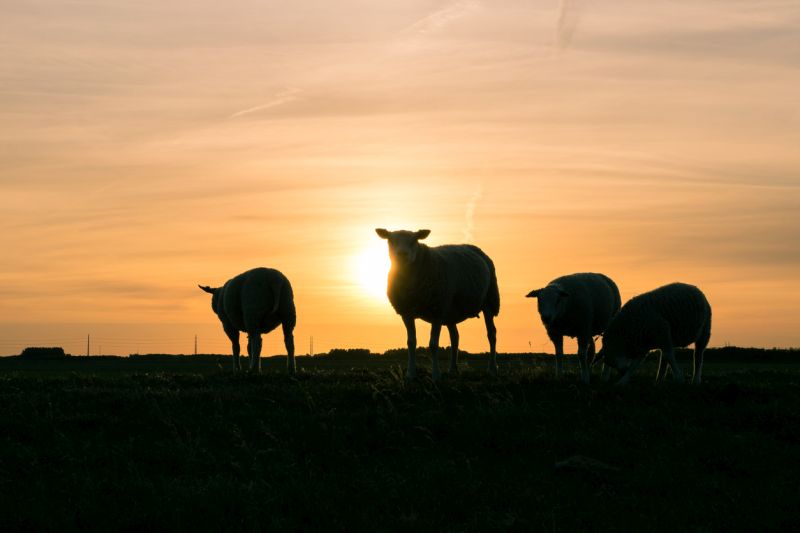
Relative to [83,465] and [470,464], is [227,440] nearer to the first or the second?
[83,465]

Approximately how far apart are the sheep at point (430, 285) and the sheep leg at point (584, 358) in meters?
2.04

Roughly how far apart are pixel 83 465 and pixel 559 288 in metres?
11.6

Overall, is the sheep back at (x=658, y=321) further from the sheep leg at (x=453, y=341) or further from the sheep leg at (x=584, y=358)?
the sheep leg at (x=453, y=341)

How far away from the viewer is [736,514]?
11664mm

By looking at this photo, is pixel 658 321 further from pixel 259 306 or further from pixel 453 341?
pixel 259 306

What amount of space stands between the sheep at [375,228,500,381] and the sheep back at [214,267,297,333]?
16.8 feet

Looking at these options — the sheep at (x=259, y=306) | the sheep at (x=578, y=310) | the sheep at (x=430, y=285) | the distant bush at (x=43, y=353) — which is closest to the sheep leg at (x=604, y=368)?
the sheep at (x=578, y=310)

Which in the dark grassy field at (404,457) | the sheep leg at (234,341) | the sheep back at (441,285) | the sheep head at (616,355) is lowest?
the dark grassy field at (404,457)

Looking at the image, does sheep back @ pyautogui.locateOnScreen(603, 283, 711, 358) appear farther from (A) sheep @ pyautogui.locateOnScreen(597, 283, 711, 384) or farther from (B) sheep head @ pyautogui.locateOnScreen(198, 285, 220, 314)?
(B) sheep head @ pyautogui.locateOnScreen(198, 285, 220, 314)

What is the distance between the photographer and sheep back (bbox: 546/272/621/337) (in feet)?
72.6

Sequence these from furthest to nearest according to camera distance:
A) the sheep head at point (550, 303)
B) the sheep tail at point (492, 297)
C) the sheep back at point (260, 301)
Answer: the sheep back at point (260, 301) → the sheep tail at point (492, 297) → the sheep head at point (550, 303)

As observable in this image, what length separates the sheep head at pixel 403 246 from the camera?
20609 millimetres

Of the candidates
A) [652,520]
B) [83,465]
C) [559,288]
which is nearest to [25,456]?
[83,465]

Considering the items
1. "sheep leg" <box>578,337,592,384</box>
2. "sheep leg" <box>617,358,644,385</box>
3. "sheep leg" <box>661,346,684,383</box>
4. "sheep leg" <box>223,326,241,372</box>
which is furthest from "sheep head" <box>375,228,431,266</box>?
"sheep leg" <box>223,326,241,372</box>
